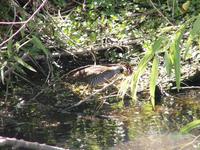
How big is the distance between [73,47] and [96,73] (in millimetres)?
411

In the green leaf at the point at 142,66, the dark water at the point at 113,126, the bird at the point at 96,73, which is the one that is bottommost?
the dark water at the point at 113,126

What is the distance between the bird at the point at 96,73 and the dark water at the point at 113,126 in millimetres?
405

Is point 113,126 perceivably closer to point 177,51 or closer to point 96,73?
point 96,73

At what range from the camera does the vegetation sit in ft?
12.8

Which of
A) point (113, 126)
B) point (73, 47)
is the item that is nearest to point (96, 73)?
point (73, 47)

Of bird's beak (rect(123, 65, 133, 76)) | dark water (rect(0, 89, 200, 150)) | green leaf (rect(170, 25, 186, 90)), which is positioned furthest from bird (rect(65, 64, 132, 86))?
green leaf (rect(170, 25, 186, 90))

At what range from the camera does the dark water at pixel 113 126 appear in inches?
130

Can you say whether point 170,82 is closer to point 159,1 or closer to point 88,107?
point 88,107

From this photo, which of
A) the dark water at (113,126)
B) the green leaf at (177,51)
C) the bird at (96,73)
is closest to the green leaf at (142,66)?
the green leaf at (177,51)

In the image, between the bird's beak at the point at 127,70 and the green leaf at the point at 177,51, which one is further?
the bird's beak at the point at 127,70

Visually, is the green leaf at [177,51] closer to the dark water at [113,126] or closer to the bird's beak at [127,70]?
the dark water at [113,126]

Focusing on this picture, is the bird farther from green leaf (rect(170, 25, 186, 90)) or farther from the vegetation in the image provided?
green leaf (rect(170, 25, 186, 90))

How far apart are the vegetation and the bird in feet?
0.22

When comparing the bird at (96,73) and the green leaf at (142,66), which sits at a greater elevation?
the bird at (96,73)
